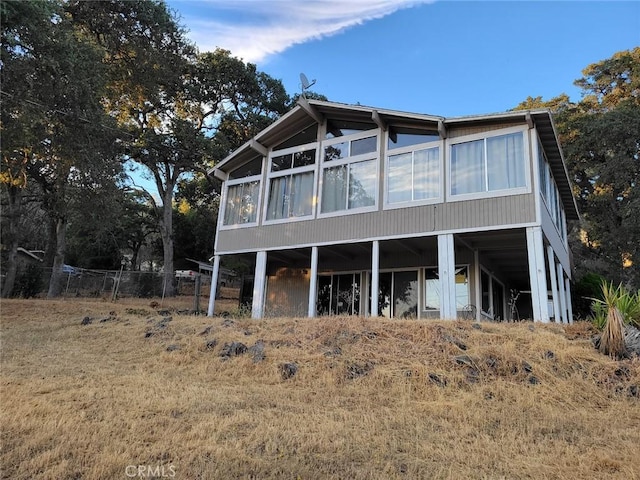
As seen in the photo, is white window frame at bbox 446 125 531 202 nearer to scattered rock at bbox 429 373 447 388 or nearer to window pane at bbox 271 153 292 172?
window pane at bbox 271 153 292 172

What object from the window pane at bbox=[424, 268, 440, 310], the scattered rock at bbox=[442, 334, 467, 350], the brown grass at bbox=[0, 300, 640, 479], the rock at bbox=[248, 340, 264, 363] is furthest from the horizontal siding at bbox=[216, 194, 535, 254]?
the rock at bbox=[248, 340, 264, 363]

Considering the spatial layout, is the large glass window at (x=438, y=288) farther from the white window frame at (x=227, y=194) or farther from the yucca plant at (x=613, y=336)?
the white window frame at (x=227, y=194)

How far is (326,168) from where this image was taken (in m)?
13.2

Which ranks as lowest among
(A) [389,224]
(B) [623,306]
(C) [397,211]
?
(B) [623,306]

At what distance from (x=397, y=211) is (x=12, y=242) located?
15.0 metres

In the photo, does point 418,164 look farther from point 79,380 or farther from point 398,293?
point 79,380

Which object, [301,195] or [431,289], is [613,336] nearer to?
[431,289]

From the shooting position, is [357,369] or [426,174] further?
[426,174]

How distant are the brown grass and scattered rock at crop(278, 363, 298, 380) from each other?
11 centimetres

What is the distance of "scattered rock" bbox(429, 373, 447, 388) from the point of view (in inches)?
230

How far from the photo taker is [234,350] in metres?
7.62

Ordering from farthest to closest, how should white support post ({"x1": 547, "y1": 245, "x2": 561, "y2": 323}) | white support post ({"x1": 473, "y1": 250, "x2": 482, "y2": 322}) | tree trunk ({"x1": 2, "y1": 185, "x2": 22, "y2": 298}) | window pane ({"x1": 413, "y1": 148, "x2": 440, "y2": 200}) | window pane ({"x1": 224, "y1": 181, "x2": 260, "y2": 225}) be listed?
tree trunk ({"x1": 2, "y1": 185, "x2": 22, "y2": 298})
window pane ({"x1": 224, "y1": 181, "x2": 260, "y2": 225})
white support post ({"x1": 473, "y1": 250, "x2": 482, "y2": 322})
window pane ({"x1": 413, "y1": 148, "x2": 440, "y2": 200})
white support post ({"x1": 547, "y1": 245, "x2": 561, "y2": 323})

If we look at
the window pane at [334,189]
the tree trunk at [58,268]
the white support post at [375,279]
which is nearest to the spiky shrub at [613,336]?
the white support post at [375,279]

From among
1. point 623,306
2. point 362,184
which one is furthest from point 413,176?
point 623,306
